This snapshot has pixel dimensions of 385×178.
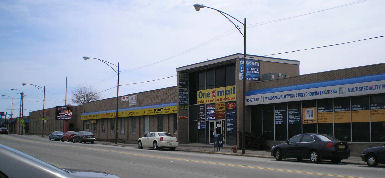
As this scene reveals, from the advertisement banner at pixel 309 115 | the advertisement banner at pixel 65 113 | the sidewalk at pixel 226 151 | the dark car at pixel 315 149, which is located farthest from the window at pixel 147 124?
the advertisement banner at pixel 65 113

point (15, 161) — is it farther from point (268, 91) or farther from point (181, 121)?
point (181, 121)

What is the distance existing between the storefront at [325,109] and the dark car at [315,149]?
4.81m

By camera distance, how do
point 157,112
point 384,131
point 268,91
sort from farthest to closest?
point 157,112 < point 268,91 < point 384,131

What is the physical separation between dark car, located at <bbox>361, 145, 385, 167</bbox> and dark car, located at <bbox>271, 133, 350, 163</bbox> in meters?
1.36

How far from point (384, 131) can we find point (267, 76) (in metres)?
11.4

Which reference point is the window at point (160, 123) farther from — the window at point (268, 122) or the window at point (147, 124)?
the window at point (268, 122)

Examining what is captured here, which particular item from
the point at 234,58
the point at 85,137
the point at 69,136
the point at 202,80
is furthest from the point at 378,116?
the point at 69,136

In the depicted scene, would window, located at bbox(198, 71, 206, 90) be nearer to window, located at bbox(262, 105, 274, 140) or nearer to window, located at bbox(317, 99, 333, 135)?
window, located at bbox(262, 105, 274, 140)

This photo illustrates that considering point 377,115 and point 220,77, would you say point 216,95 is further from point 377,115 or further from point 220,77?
point 377,115

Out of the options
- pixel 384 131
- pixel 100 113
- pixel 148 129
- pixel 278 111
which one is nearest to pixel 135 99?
pixel 148 129

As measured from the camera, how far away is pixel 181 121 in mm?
38875

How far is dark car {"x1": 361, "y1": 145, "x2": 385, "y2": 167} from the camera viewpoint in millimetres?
16938

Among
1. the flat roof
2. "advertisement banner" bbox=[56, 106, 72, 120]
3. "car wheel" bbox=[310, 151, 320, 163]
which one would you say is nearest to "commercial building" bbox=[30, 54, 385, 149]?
the flat roof

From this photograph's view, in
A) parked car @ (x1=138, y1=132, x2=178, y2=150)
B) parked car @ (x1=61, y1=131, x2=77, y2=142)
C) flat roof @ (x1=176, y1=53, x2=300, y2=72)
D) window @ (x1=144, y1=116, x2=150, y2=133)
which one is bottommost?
parked car @ (x1=61, y1=131, x2=77, y2=142)
